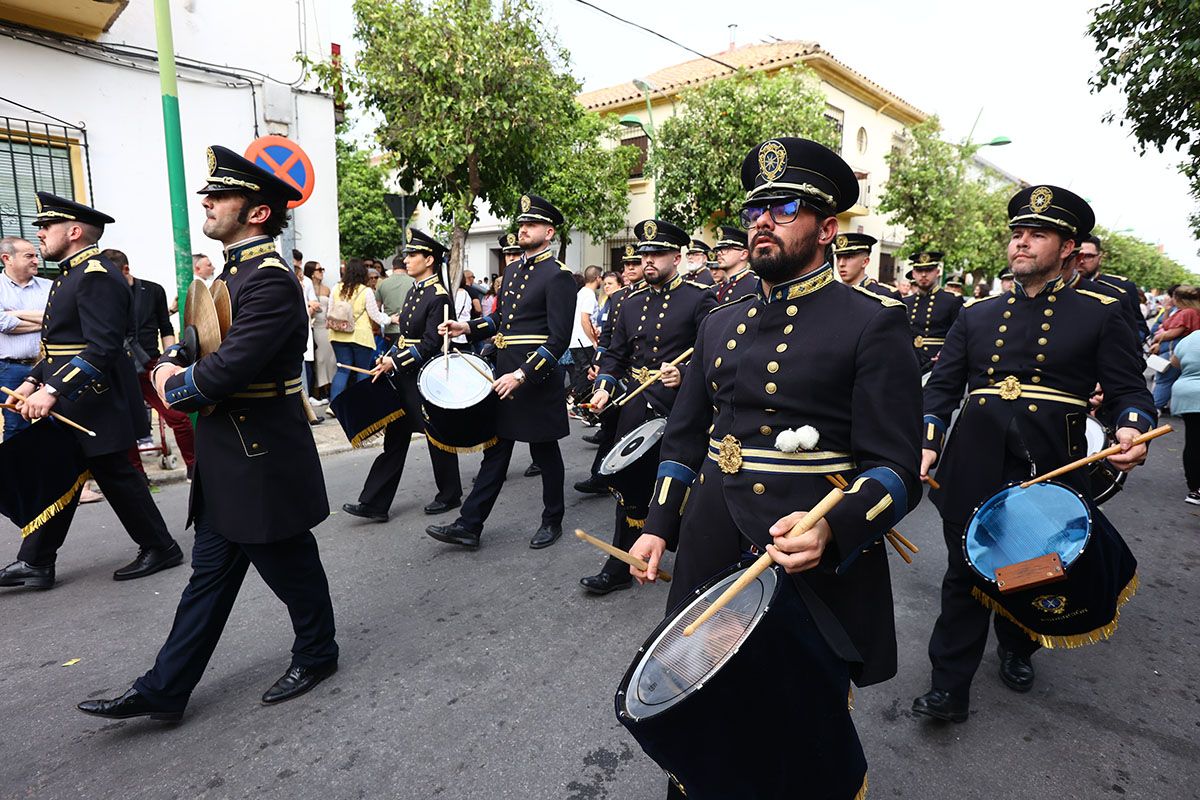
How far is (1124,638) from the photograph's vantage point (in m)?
4.05

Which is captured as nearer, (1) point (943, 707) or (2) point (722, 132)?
(1) point (943, 707)

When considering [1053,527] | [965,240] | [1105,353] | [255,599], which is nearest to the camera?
[1053,527]

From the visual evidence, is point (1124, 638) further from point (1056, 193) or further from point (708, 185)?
point (708, 185)

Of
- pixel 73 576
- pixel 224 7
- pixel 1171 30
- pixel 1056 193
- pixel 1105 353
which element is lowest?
pixel 73 576

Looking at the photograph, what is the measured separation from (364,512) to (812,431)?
457cm

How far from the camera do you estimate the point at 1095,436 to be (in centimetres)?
353

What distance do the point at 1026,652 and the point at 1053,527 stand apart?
100cm

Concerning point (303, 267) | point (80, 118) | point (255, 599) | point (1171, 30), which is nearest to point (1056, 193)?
point (1171, 30)

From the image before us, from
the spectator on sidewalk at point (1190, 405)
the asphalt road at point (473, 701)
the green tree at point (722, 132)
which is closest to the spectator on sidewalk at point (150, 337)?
the asphalt road at point (473, 701)

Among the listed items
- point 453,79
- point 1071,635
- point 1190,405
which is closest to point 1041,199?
point 1071,635

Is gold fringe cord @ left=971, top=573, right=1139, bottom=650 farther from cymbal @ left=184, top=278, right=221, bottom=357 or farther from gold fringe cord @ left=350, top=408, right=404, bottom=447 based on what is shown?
gold fringe cord @ left=350, top=408, right=404, bottom=447

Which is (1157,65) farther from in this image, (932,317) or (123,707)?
(123,707)

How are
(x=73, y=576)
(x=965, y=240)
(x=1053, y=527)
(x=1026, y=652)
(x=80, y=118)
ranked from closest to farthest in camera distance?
(x=1053, y=527)
(x=1026, y=652)
(x=73, y=576)
(x=80, y=118)
(x=965, y=240)

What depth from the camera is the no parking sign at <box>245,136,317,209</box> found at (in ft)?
21.4
